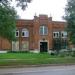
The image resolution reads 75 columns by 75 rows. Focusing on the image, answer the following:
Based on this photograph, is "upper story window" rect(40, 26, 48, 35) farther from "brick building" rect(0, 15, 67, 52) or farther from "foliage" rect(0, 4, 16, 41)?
"foliage" rect(0, 4, 16, 41)

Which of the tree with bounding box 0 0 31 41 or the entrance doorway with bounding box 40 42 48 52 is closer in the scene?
the tree with bounding box 0 0 31 41

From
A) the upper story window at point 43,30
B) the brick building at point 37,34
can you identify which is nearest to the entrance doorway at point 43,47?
the brick building at point 37,34

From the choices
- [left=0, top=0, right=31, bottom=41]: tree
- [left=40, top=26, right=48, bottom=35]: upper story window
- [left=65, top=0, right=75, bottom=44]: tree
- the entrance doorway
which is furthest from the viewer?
[left=40, top=26, right=48, bottom=35]: upper story window

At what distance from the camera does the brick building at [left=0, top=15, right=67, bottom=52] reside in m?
80.1

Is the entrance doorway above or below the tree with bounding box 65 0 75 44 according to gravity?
below

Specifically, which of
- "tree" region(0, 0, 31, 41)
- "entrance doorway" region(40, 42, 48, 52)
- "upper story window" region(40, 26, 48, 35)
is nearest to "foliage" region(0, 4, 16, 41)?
"tree" region(0, 0, 31, 41)

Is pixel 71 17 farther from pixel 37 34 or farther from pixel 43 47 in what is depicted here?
pixel 37 34

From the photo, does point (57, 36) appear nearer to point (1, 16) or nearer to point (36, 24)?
point (36, 24)

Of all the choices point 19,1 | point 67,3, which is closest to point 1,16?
point 19,1

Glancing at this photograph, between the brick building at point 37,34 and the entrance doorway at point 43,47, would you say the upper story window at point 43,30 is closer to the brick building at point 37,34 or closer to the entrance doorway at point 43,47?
the brick building at point 37,34

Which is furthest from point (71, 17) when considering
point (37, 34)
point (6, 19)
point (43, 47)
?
point (37, 34)

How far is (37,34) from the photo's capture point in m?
81.0

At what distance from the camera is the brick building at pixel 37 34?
263 ft

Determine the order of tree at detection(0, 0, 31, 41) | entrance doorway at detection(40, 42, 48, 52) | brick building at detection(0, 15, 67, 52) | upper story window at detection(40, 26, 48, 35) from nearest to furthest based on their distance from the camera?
tree at detection(0, 0, 31, 41)
entrance doorway at detection(40, 42, 48, 52)
brick building at detection(0, 15, 67, 52)
upper story window at detection(40, 26, 48, 35)
